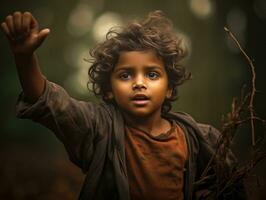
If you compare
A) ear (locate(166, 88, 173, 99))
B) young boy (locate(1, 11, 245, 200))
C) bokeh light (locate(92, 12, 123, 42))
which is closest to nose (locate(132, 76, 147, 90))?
young boy (locate(1, 11, 245, 200))

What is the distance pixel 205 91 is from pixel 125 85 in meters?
0.34

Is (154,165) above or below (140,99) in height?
below

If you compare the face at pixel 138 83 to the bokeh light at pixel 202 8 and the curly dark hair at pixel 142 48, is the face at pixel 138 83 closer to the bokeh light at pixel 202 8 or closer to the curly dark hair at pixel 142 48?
the curly dark hair at pixel 142 48

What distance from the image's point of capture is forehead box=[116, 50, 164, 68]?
118 cm

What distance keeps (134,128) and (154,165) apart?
0.12 meters

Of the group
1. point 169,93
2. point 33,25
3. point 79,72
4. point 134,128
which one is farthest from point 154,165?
point 33,25

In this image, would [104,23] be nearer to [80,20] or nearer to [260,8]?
[80,20]

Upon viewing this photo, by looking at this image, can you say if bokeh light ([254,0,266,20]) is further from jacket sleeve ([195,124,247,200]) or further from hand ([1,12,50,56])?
hand ([1,12,50,56])

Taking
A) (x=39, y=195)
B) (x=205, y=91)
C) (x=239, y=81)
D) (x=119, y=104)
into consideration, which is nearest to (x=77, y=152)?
(x=119, y=104)

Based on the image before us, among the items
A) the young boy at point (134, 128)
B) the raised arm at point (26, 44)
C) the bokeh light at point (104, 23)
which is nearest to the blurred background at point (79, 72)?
the bokeh light at point (104, 23)

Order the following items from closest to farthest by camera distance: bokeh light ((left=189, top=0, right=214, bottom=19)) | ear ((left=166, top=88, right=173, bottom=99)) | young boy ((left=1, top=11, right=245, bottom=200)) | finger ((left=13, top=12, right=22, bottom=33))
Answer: finger ((left=13, top=12, right=22, bottom=33)) < young boy ((left=1, top=11, right=245, bottom=200)) < ear ((left=166, top=88, right=173, bottom=99)) < bokeh light ((left=189, top=0, right=214, bottom=19))

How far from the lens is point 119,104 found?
1.20 metres

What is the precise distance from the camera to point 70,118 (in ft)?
3.55

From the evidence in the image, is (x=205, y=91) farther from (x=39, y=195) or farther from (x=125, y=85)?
(x=39, y=195)
